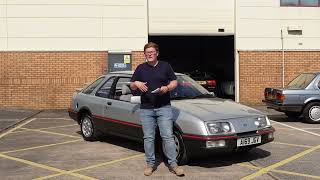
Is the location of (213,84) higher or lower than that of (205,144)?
higher

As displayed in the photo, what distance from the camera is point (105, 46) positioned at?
17906mm

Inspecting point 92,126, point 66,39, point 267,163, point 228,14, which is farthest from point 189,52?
point 267,163

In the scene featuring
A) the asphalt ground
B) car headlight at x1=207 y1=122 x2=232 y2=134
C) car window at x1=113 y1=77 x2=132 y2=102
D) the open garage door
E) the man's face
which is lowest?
the asphalt ground

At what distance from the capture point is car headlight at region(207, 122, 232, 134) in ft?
23.6

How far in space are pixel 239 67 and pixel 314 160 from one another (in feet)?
35.5

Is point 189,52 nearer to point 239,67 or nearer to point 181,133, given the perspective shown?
point 239,67

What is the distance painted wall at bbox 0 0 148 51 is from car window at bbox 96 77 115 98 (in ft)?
27.0

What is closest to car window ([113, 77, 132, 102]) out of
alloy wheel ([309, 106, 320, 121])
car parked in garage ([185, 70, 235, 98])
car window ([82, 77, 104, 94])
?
car window ([82, 77, 104, 94])

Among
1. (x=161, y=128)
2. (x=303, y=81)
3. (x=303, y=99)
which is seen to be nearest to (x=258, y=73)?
(x=303, y=81)

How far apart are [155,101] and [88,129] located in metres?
3.57

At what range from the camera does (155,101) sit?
272 inches

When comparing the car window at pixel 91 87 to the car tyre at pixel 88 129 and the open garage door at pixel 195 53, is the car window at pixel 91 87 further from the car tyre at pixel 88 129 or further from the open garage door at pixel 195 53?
the open garage door at pixel 195 53

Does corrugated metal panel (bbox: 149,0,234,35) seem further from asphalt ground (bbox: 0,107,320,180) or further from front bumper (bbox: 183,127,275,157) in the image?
front bumper (bbox: 183,127,275,157)

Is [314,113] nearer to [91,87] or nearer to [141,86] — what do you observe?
[91,87]
